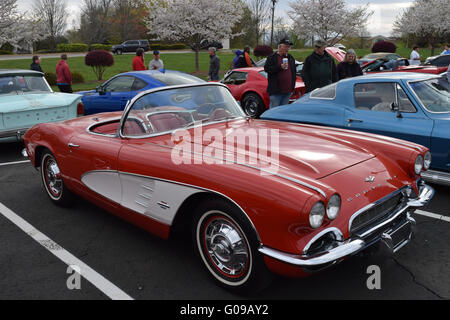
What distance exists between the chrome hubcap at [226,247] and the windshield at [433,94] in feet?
10.9

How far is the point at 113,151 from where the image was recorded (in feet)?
12.1

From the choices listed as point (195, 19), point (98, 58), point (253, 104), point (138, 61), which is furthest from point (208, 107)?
point (195, 19)

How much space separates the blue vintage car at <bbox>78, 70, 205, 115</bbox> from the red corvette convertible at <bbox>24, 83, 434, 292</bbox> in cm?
425

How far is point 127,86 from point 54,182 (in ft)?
14.5

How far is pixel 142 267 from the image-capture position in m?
3.44

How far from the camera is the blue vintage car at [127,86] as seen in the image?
28.0 feet

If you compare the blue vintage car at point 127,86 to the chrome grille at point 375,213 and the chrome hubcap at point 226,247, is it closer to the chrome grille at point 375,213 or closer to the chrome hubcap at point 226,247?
the chrome hubcap at point 226,247

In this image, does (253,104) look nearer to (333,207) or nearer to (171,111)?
(171,111)

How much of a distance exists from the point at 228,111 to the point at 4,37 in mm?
28025

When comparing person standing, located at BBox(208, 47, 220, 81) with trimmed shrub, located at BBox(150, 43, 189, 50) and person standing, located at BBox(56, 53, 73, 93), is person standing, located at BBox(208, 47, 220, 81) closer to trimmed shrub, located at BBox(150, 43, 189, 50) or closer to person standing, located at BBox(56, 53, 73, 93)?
person standing, located at BBox(56, 53, 73, 93)

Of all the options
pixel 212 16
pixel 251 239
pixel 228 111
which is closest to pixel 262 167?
pixel 251 239

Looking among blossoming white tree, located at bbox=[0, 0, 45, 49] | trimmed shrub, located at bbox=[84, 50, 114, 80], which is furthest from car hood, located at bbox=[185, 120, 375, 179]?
blossoming white tree, located at bbox=[0, 0, 45, 49]
